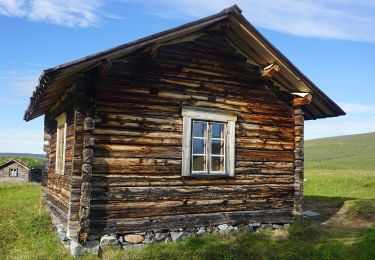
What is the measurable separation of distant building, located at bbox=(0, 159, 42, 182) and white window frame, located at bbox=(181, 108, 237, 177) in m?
47.1

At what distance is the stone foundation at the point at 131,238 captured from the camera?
8.58m

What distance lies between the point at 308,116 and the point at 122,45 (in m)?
7.28

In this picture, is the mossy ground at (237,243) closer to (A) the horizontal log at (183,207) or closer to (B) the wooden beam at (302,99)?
(A) the horizontal log at (183,207)

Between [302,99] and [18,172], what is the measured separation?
49742 mm

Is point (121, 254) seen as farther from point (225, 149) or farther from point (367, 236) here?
point (367, 236)

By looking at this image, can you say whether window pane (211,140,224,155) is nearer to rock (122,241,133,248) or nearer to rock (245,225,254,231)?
rock (245,225,254,231)

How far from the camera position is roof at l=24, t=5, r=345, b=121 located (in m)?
8.31

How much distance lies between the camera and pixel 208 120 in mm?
10328

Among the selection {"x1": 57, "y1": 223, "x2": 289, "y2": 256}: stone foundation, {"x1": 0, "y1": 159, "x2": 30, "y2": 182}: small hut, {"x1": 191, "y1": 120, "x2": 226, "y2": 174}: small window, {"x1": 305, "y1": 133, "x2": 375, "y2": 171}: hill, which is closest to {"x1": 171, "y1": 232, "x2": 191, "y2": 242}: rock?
{"x1": 57, "y1": 223, "x2": 289, "y2": 256}: stone foundation

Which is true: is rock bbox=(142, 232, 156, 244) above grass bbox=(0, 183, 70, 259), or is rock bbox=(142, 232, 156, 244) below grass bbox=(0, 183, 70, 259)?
above

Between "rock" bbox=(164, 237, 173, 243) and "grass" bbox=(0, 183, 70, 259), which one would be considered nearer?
"grass" bbox=(0, 183, 70, 259)

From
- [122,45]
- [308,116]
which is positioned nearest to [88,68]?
Result: [122,45]

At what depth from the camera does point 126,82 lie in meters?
9.34

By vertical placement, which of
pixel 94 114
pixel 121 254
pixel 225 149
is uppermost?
pixel 94 114
